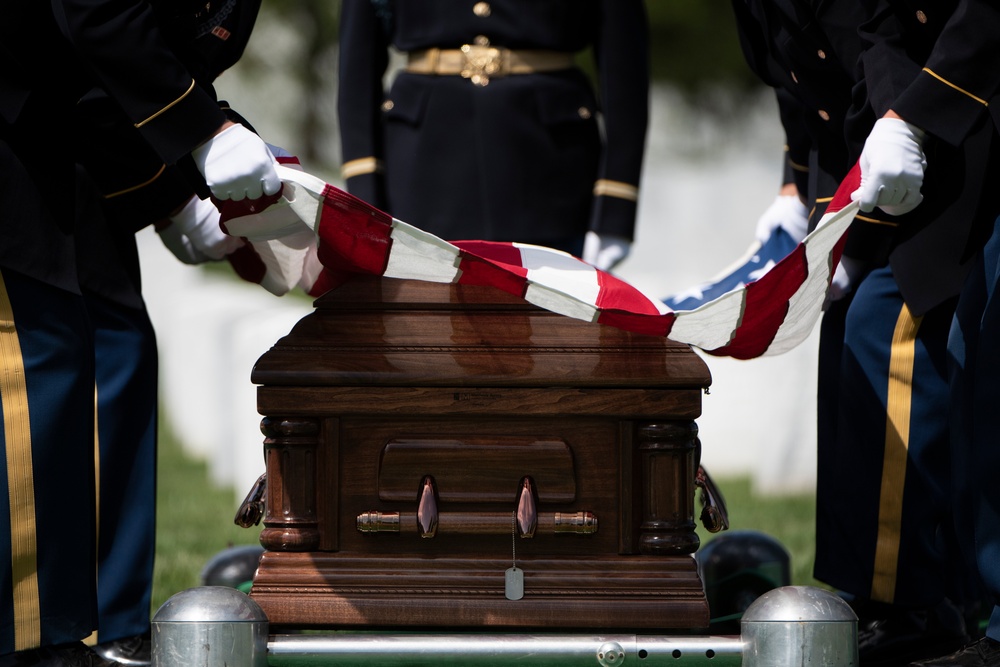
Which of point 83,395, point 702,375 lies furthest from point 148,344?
point 702,375

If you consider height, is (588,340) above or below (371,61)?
below

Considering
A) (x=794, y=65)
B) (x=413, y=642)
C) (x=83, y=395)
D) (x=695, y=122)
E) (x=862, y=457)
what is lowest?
(x=413, y=642)

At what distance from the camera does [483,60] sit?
3.38 m

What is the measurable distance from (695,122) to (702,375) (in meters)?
13.1

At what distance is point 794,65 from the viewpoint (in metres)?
2.64

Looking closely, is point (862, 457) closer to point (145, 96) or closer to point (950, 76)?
point (950, 76)

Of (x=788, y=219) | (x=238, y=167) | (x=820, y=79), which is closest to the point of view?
(x=238, y=167)

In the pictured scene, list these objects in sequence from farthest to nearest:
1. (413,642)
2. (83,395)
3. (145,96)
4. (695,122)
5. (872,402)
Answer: (695,122) < (872,402) < (83,395) < (145,96) < (413,642)

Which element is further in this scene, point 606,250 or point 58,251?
point 606,250

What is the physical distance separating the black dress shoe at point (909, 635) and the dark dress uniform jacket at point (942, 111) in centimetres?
56

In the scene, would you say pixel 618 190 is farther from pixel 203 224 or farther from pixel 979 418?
pixel 979 418

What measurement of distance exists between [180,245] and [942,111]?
4.81ft

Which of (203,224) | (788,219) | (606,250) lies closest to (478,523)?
(203,224)

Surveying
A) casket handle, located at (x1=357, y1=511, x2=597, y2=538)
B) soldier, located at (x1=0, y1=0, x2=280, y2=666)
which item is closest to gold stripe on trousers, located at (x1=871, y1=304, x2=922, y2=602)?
casket handle, located at (x1=357, y1=511, x2=597, y2=538)
